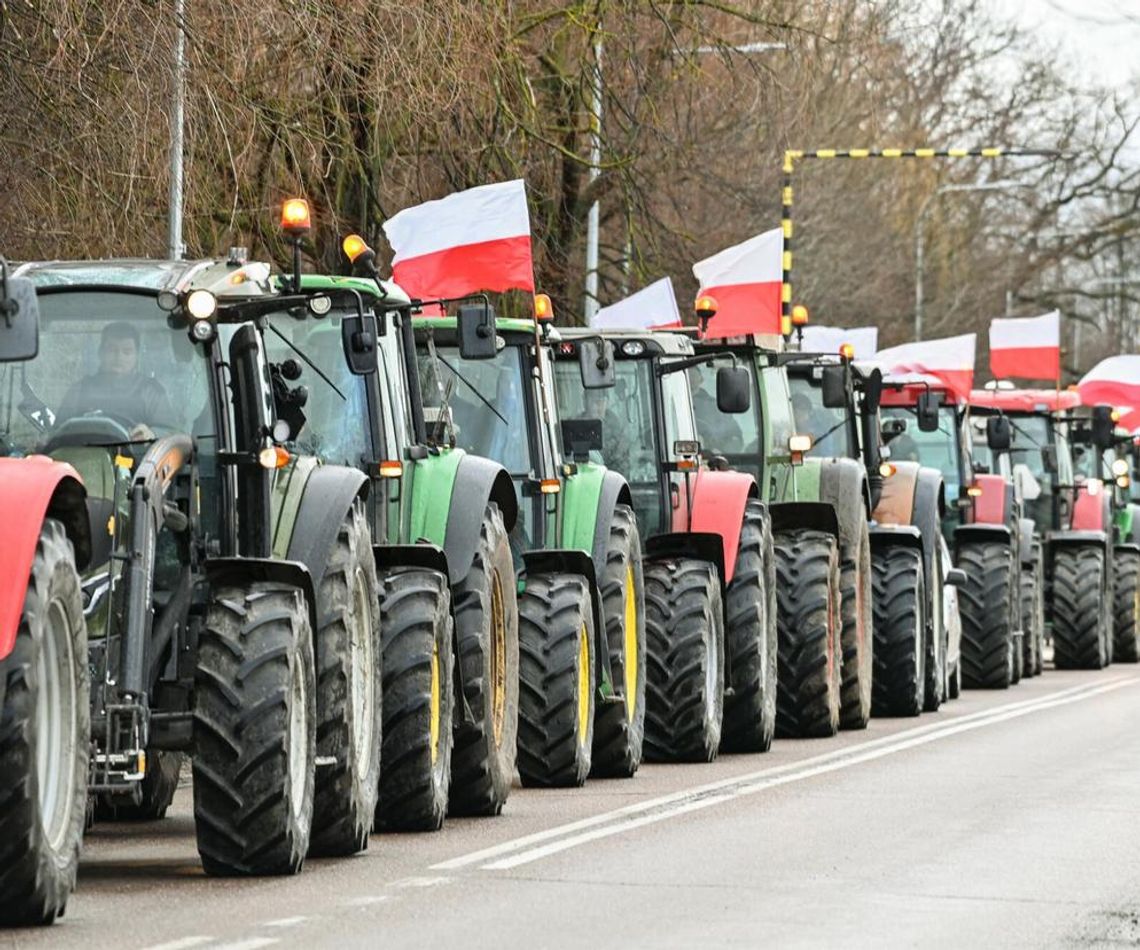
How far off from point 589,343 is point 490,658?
3511 millimetres

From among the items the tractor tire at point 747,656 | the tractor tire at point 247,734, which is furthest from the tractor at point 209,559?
the tractor tire at point 747,656

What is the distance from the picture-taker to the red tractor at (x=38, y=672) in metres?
9.08

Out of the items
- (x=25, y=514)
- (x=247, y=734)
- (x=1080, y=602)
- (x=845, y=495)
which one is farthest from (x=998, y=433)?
(x=25, y=514)

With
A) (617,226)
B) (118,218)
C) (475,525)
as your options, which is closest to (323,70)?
(118,218)

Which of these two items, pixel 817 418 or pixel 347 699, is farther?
pixel 817 418

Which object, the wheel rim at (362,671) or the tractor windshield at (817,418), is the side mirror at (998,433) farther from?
the wheel rim at (362,671)

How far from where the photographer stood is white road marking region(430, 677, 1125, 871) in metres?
12.0

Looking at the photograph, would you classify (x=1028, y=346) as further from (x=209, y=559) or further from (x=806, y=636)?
(x=209, y=559)

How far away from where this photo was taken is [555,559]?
15828 mm

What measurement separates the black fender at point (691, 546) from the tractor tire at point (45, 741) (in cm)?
859

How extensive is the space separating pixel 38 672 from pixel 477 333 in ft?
17.4

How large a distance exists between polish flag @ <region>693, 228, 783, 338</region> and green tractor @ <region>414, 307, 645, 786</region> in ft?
25.2

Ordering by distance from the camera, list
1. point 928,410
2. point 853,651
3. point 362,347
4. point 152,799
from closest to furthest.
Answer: point 362,347 < point 152,799 < point 853,651 < point 928,410

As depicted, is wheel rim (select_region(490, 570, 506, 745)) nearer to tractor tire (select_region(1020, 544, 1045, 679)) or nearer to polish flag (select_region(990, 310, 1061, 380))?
tractor tire (select_region(1020, 544, 1045, 679))
